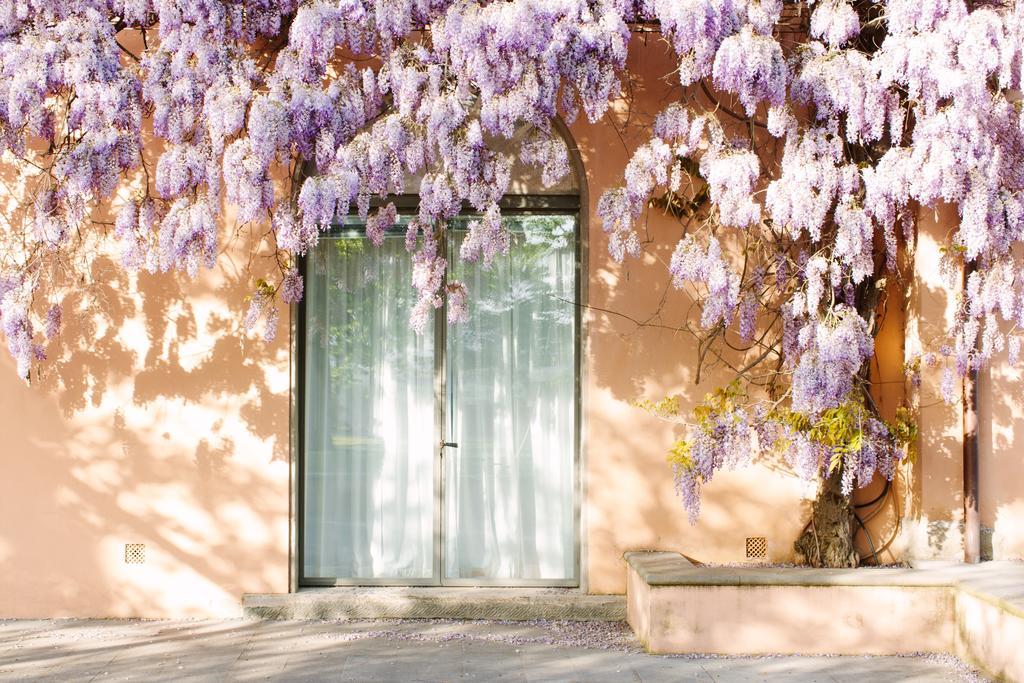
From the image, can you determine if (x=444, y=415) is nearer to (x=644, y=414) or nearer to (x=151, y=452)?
(x=644, y=414)

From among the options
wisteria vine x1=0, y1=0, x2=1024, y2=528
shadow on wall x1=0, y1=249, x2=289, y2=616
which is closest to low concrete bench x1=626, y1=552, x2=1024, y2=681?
wisteria vine x1=0, y1=0, x2=1024, y2=528

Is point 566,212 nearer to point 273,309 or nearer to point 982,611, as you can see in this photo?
point 273,309

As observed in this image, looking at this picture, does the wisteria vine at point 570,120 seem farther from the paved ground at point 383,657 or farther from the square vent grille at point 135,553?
the square vent grille at point 135,553

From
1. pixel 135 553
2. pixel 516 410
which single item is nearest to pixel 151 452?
pixel 135 553

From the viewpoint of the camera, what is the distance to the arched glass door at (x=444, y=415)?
622cm

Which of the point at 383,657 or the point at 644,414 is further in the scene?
the point at 644,414

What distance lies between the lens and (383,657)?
17.4ft

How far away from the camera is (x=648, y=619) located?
539cm

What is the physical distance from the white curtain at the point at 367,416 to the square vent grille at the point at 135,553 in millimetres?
857

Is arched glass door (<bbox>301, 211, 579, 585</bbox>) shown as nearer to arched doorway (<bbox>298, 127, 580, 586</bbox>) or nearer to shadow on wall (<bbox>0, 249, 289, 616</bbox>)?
arched doorway (<bbox>298, 127, 580, 586</bbox>)

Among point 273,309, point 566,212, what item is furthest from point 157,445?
point 566,212

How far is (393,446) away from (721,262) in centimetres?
210

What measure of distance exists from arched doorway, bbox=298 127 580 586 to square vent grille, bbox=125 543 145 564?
2.76 feet

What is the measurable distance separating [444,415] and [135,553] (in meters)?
1.77
